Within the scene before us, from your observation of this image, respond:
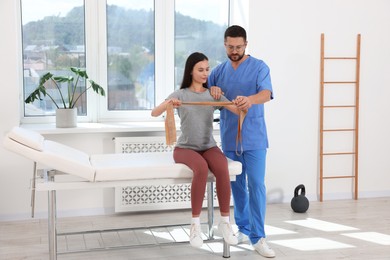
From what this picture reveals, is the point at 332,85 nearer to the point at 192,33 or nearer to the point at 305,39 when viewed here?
the point at 305,39

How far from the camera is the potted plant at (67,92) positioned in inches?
170

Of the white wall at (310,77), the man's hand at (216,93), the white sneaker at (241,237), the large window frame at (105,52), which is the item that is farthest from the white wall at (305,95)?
the man's hand at (216,93)

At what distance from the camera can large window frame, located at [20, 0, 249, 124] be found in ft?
15.3

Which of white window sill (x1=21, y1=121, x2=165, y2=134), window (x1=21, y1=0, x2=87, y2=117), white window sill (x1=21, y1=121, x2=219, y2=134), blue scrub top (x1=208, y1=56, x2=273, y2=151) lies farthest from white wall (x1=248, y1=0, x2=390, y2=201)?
window (x1=21, y1=0, x2=87, y2=117)

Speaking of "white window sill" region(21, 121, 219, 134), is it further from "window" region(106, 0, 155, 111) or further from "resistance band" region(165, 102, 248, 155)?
"resistance band" region(165, 102, 248, 155)

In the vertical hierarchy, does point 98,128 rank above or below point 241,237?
above

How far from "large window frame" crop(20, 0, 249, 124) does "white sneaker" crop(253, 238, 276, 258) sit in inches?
65.3

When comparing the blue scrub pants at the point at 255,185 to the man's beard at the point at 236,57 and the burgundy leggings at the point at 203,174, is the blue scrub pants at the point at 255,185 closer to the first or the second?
the burgundy leggings at the point at 203,174

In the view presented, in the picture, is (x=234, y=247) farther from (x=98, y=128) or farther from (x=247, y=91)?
(x=98, y=128)

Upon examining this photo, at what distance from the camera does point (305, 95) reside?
4918 millimetres

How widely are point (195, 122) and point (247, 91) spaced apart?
1.35 ft

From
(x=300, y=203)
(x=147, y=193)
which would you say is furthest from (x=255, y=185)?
(x=147, y=193)

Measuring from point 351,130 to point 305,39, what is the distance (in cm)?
91

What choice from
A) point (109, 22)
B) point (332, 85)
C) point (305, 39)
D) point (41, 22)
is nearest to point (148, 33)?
point (109, 22)
